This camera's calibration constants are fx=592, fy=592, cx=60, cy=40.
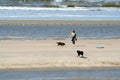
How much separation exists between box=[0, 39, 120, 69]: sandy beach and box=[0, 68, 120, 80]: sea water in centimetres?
80

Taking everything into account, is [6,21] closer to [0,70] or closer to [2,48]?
[2,48]

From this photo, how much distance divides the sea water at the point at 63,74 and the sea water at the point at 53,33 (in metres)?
15.0

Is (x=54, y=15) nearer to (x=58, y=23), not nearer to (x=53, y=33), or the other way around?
(x=58, y=23)

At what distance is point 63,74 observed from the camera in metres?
27.1

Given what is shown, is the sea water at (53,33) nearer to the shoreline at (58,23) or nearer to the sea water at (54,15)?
the shoreline at (58,23)

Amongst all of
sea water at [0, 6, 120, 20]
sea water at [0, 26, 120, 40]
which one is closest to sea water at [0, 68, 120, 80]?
sea water at [0, 26, 120, 40]

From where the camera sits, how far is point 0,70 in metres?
28.2

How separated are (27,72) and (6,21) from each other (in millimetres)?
32240

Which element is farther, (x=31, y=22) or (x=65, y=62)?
(x=31, y=22)

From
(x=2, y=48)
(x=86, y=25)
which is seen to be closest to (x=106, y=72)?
(x=2, y=48)

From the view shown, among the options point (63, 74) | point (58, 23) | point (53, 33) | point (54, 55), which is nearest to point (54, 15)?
point (58, 23)

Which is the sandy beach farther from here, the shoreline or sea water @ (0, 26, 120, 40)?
the shoreline

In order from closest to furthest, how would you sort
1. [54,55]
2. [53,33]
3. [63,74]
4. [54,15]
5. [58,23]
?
[63,74] → [54,55] → [53,33] → [58,23] → [54,15]

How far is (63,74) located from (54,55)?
4.45 metres
